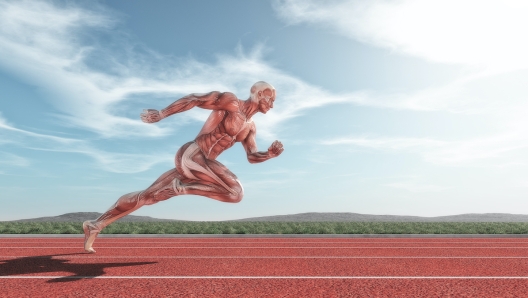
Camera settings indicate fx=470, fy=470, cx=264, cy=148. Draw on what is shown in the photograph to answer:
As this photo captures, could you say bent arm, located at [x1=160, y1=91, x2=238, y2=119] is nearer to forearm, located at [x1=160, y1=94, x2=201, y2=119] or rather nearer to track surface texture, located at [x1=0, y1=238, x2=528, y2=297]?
forearm, located at [x1=160, y1=94, x2=201, y2=119]

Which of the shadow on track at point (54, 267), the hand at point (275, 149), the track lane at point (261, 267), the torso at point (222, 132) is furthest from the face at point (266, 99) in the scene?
the shadow on track at point (54, 267)

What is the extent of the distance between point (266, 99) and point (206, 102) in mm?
956

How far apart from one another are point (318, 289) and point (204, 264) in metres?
2.77

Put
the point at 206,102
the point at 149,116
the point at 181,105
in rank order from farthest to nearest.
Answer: the point at 206,102 → the point at 181,105 → the point at 149,116

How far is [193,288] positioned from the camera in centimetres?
507

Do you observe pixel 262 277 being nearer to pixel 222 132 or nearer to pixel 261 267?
pixel 261 267

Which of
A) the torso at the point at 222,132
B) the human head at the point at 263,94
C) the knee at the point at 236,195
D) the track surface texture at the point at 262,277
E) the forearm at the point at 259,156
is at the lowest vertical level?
the track surface texture at the point at 262,277

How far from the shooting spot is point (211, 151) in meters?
7.80

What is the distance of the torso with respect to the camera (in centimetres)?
759

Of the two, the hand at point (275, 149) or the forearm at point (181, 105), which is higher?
the forearm at point (181, 105)

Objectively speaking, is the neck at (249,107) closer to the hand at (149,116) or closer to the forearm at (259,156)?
the forearm at (259,156)

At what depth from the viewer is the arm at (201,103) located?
282 inches

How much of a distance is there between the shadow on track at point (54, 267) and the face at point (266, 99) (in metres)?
3.06

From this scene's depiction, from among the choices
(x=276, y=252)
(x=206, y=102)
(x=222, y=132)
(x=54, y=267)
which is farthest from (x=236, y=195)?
(x=54, y=267)
